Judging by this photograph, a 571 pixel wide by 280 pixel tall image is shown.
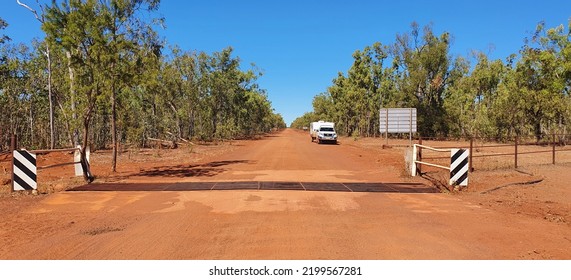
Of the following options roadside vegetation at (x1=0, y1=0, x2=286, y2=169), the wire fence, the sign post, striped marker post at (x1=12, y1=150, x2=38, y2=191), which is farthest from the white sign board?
striped marker post at (x1=12, y1=150, x2=38, y2=191)

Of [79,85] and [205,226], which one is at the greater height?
[79,85]

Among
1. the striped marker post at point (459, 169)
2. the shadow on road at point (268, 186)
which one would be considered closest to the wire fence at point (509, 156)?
the striped marker post at point (459, 169)

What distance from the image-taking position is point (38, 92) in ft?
113

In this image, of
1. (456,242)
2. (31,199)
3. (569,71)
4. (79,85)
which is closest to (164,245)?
(456,242)

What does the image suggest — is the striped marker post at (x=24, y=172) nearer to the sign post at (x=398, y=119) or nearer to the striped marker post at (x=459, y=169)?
the striped marker post at (x=459, y=169)

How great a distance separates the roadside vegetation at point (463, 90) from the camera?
35.0 meters

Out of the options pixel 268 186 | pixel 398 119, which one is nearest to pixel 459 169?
pixel 268 186

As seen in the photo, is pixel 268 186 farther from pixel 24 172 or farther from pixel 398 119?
pixel 398 119

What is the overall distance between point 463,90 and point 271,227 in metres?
61.5

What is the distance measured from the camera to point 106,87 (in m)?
12.3

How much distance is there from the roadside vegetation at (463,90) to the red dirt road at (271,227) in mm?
31053

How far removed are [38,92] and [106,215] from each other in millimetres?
33182

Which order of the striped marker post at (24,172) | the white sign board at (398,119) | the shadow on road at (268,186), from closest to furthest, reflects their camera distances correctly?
the striped marker post at (24,172) < the shadow on road at (268,186) < the white sign board at (398,119)
